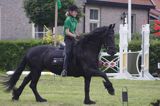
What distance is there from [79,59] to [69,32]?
735mm

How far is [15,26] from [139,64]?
36.6 feet

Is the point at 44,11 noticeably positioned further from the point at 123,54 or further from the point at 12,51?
the point at 123,54

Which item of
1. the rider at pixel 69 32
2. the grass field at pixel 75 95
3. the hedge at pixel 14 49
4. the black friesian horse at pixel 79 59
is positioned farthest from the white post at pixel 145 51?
the rider at pixel 69 32

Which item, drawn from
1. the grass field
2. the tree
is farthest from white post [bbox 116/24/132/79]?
the tree

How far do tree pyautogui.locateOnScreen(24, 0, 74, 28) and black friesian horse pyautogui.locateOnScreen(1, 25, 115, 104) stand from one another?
53.2ft

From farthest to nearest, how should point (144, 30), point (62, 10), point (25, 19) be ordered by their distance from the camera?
point (25, 19) < point (62, 10) < point (144, 30)

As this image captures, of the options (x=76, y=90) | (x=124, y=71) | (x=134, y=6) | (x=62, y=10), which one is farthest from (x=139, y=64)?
(x=134, y=6)

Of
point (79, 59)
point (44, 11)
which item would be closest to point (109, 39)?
point (79, 59)

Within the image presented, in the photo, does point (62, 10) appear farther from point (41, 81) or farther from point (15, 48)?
point (41, 81)

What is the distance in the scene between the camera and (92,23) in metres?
39.3

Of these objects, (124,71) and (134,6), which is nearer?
(124,71)

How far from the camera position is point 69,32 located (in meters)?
14.8

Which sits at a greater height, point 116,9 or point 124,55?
point 116,9

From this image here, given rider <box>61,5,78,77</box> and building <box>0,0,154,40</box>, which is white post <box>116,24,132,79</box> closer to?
building <box>0,0,154,40</box>
